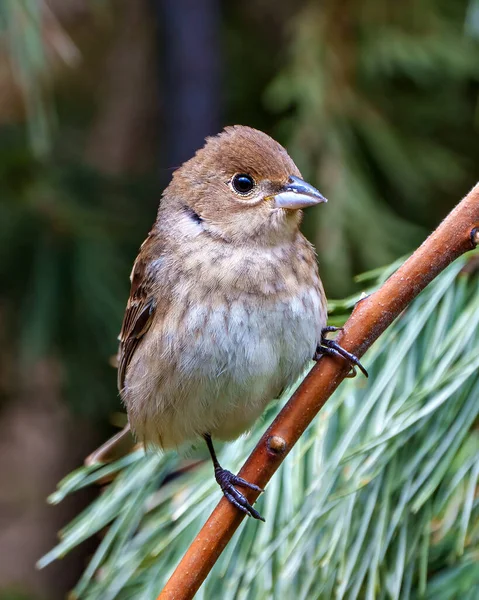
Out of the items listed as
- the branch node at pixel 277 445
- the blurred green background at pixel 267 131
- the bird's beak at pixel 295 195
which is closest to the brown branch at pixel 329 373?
the branch node at pixel 277 445

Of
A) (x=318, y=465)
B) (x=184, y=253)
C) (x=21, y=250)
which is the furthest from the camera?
(x=21, y=250)

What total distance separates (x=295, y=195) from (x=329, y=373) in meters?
0.72

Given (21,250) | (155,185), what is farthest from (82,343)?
(155,185)

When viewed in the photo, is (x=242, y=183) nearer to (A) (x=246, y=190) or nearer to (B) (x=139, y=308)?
(A) (x=246, y=190)

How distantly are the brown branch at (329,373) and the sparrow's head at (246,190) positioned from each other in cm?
63

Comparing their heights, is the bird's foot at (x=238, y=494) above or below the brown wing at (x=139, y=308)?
below

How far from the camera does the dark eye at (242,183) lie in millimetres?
2344

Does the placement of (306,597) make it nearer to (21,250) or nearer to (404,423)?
(404,423)

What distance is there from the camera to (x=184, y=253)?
2.33 meters

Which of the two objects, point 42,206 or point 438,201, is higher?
point 42,206

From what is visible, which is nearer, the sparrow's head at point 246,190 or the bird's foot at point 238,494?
the bird's foot at point 238,494

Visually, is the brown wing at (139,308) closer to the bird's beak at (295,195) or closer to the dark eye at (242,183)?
the dark eye at (242,183)

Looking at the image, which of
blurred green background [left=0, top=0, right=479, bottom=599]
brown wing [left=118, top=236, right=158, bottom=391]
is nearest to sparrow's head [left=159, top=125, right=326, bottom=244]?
brown wing [left=118, top=236, right=158, bottom=391]

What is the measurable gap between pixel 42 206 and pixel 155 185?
1.94 ft
